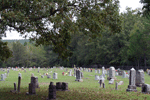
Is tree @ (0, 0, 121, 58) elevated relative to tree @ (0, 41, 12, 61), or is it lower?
elevated

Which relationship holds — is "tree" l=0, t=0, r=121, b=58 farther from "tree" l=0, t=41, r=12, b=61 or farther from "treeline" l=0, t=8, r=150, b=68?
"treeline" l=0, t=8, r=150, b=68

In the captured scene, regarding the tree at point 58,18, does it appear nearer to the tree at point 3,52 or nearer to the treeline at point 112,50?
the tree at point 3,52

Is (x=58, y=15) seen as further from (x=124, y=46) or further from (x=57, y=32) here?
(x=124, y=46)

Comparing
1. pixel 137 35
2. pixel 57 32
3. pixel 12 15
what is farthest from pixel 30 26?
pixel 137 35

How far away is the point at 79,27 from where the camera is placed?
12617 millimetres

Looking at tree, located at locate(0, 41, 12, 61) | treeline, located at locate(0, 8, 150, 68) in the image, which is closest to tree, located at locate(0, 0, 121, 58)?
tree, located at locate(0, 41, 12, 61)

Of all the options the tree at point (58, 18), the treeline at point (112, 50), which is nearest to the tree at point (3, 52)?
the tree at point (58, 18)

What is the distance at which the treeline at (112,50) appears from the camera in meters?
47.8

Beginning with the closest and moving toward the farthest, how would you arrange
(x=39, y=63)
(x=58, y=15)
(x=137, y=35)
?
(x=58, y=15) → (x=137, y=35) → (x=39, y=63)

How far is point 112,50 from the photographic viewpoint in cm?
6306

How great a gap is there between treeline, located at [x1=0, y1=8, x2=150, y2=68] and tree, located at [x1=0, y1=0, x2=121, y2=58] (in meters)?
11.7

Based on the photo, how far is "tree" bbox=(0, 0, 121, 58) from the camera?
10727 mm

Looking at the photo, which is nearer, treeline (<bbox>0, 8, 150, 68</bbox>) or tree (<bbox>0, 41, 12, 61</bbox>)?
tree (<bbox>0, 41, 12, 61</bbox>)

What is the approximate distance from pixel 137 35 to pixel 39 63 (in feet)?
184
